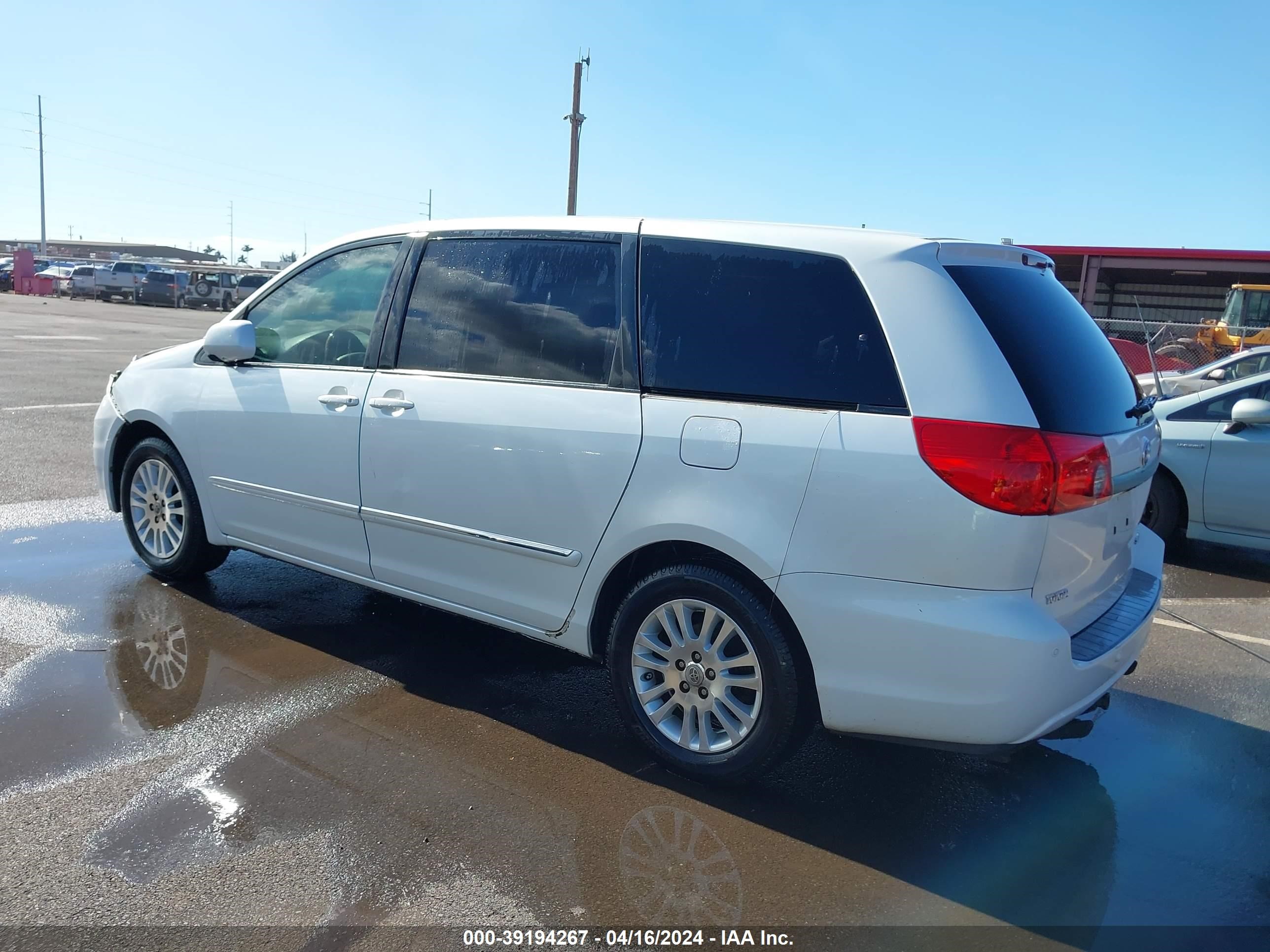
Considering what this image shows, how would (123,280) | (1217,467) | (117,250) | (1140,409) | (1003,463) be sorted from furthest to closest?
(117,250), (123,280), (1217,467), (1140,409), (1003,463)

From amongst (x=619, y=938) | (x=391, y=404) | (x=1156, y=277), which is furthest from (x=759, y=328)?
(x=1156, y=277)

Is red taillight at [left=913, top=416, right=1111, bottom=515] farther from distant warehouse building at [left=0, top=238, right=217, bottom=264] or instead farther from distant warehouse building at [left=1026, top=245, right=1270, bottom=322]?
distant warehouse building at [left=0, top=238, right=217, bottom=264]

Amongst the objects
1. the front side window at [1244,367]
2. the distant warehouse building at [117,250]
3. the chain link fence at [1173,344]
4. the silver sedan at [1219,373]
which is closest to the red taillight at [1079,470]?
the silver sedan at [1219,373]

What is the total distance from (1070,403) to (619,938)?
2.08m

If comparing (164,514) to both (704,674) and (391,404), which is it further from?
(704,674)

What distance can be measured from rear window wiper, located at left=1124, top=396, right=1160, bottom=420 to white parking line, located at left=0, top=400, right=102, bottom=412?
10560mm

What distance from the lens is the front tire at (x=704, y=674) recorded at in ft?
10.8

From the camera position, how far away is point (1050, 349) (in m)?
3.28

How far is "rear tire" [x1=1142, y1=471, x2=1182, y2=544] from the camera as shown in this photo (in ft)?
22.8

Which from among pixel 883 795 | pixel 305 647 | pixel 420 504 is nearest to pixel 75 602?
pixel 305 647

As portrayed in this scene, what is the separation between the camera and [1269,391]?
678 centimetres

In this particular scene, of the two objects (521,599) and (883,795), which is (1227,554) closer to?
(883,795)

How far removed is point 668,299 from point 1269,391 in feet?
17.1

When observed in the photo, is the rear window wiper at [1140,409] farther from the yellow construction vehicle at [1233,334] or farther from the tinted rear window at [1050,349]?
the yellow construction vehicle at [1233,334]
